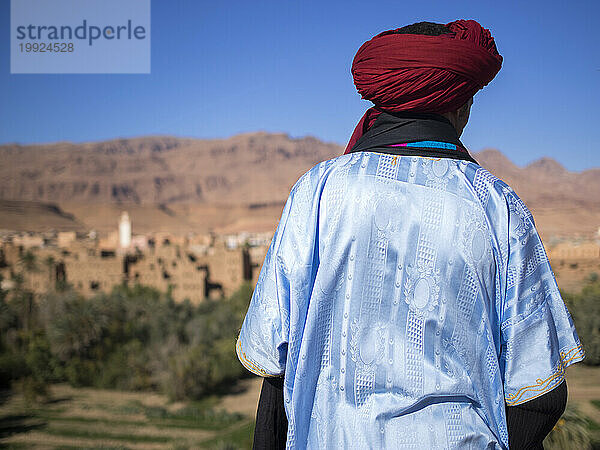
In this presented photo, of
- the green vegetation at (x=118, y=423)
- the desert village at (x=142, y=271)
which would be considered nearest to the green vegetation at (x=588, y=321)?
the green vegetation at (x=118, y=423)

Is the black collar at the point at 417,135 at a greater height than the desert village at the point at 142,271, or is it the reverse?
the black collar at the point at 417,135

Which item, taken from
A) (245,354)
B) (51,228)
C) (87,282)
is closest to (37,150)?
(51,228)

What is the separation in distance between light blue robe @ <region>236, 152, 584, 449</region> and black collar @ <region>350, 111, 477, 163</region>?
0.7 inches

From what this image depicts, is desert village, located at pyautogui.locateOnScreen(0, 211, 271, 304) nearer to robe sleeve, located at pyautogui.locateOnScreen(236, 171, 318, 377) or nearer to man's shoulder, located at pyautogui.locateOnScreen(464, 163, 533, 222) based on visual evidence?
robe sleeve, located at pyautogui.locateOnScreen(236, 171, 318, 377)

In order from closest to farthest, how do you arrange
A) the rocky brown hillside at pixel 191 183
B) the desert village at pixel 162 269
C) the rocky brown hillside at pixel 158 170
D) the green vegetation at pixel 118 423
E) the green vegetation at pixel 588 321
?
the green vegetation at pixel 118 423
the green vegetation at pixel 588 321
the desert village at pixel 162 269
the rocky brown hillside at pixel 191 183
the rocky brown hillside at pixel 158 170

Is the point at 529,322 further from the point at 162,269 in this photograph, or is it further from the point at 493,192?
the point at 162,269

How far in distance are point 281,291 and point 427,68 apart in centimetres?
39

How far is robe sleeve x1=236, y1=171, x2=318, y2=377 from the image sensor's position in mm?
872

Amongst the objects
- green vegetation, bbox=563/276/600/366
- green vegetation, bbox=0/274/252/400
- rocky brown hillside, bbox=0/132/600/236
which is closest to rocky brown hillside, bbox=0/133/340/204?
rocky brown hillside, bbox=0/132/600/236

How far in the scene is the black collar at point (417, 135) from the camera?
88cm

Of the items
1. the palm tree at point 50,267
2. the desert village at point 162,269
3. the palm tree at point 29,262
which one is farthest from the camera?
the palm tree at point 29,262

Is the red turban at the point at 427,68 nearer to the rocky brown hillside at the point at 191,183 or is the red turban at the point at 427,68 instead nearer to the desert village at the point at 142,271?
the desert village at the point at 142,271

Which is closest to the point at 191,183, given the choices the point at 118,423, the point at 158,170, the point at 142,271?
the point at 158,170

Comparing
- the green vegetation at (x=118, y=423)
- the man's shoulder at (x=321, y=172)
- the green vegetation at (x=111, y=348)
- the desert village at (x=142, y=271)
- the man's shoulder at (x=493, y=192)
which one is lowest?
the green vegetation at (x=118, y=423)
